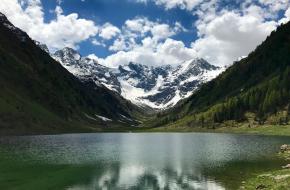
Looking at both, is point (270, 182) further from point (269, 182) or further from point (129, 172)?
point (129, 172)

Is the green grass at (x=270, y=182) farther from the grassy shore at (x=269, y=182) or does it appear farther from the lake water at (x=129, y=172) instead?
the lake water at (x=129, y=172)

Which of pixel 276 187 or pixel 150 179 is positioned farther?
pixel 150 179

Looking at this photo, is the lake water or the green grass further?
the lake water

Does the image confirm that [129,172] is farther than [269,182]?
Yes

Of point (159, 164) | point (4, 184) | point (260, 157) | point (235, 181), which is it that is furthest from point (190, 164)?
point (4, 184)

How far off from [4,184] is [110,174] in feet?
71.0

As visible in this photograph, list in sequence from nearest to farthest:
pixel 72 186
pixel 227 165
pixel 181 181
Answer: pixel 72 186 < pixel 181 181 < pixel 227 165

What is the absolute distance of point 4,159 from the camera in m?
109

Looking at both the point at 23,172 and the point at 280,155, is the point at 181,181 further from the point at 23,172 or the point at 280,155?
the point at 280,155

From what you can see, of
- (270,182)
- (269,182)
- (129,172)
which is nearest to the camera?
(270,182)

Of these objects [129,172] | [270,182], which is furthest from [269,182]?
[129,172]

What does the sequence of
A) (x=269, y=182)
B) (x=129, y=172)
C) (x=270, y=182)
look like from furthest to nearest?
(x=129, y=172), (x=269, y=182), (x=270, y=182)

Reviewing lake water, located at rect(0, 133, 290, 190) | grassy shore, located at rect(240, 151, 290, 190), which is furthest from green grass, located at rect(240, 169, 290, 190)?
lake water, located at rect(0, 133, 290, 190)

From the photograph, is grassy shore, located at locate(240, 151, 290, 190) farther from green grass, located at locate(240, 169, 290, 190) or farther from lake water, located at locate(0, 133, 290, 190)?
lake water, located at locate(0, 133, 290, 190)
